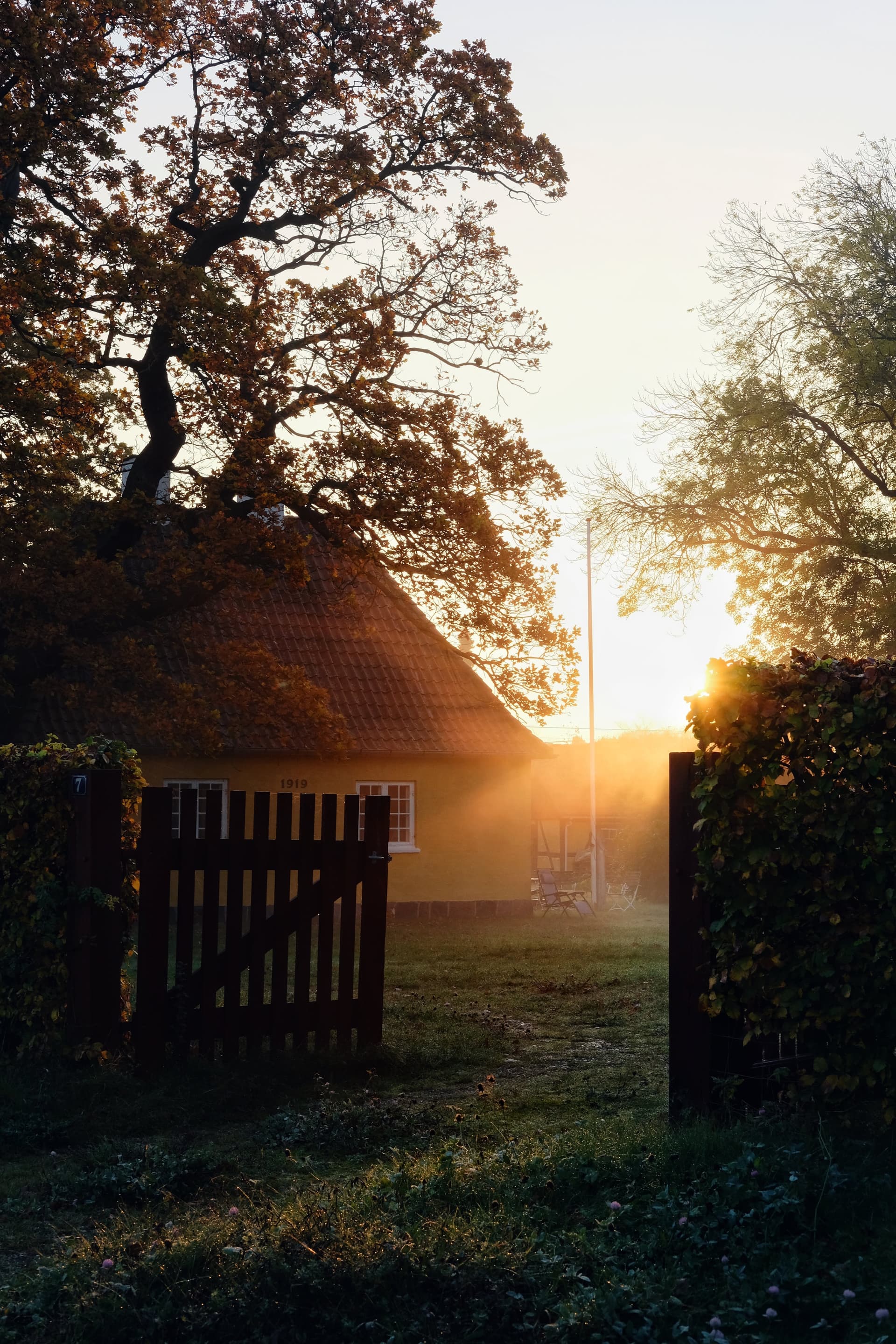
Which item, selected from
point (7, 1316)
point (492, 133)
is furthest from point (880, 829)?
point (492, 133)

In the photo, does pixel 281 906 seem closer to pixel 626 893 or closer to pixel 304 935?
pixel 304 935

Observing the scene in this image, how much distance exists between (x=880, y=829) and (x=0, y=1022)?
606cm

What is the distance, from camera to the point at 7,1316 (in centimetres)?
419

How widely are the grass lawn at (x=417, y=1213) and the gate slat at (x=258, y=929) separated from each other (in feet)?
0.90

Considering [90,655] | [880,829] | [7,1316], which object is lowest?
[7,1316]

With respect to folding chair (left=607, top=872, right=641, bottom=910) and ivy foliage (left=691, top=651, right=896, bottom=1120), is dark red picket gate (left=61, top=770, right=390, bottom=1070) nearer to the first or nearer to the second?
ivy foliage (left=691, top=651, right=896, bottom=1120)

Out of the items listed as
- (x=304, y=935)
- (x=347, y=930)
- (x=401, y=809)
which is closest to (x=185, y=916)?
(x=304, y=935)

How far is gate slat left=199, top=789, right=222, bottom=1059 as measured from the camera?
8320 mm

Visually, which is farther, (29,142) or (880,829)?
(29,142)

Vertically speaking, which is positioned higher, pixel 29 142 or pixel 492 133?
pixel 492 133

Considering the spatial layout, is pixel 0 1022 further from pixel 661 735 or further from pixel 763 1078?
pixel 661 735

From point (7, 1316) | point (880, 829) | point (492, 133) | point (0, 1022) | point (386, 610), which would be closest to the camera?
point (7, 1316)

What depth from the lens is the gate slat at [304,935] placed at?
8727 millimetres

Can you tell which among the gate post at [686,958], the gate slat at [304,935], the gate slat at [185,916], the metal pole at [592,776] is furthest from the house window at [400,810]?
the gate post at [686,958]
